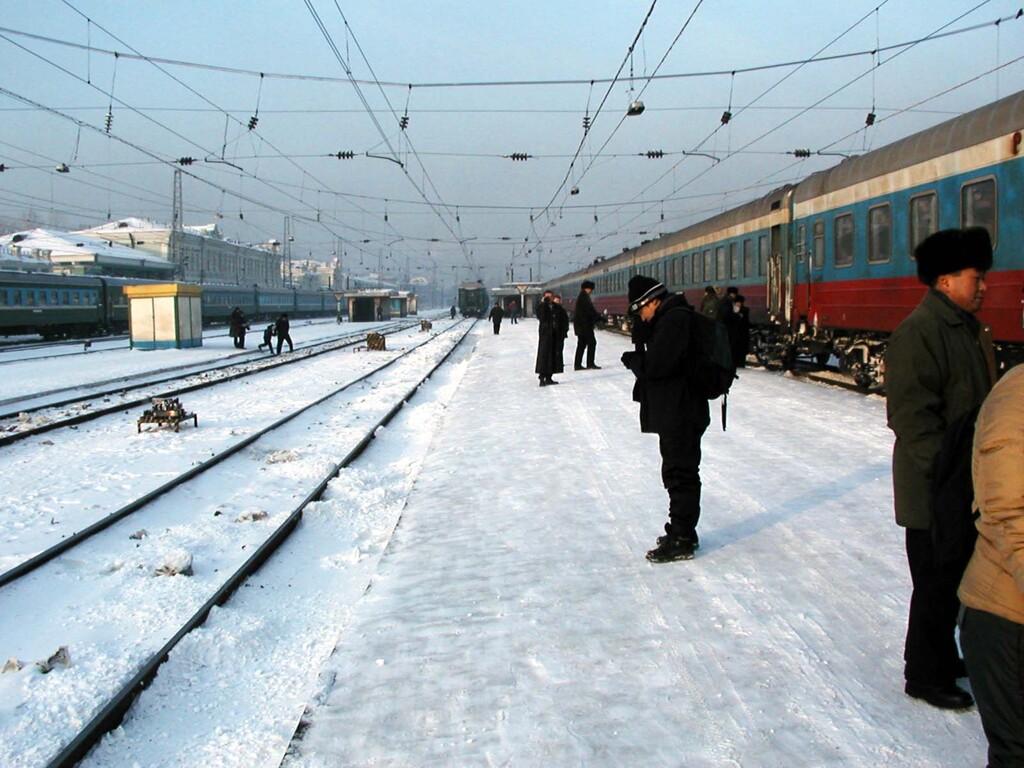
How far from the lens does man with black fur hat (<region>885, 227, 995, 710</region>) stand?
3.15m

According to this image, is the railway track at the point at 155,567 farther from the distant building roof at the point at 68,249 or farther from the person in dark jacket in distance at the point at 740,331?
the distant building roof at the point at 68,249

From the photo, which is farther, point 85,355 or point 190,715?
point 85,355

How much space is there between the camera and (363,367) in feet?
80.4

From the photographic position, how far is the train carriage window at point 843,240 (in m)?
13.4

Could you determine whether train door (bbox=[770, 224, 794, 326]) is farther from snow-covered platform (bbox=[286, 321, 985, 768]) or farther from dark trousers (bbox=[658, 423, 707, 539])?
dark trousers (bbox=[658, 423, 707, 539])

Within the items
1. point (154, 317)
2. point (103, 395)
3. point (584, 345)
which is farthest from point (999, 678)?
point (154, 317)

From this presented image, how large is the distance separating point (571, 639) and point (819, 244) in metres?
12.3

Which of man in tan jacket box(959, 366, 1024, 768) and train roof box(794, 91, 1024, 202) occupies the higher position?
train roof box(794, 91, 1024, 202)

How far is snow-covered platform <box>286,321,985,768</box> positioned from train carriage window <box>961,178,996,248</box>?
3.47 metres

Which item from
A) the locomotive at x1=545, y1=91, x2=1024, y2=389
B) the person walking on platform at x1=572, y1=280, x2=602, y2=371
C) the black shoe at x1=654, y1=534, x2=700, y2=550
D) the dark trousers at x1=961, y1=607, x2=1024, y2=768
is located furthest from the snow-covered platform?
→ the person walking on platform at x1=572, y1=280, x2=602, y2=371

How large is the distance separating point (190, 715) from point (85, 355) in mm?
28365

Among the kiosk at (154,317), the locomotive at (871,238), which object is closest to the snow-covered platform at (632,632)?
the locomotive at (871,238)

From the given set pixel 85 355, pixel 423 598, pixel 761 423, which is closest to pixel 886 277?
pixel 761 423

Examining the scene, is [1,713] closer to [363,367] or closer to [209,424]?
[209,424]
